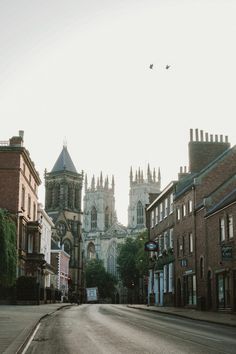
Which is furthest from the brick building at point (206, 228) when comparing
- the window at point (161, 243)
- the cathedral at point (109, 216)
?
the cathedral at point (109, 216)

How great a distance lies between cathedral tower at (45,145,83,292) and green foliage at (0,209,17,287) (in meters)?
93.0

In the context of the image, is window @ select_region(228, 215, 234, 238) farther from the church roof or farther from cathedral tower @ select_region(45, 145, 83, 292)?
the church roof

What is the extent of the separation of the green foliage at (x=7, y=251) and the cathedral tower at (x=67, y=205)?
305 feet

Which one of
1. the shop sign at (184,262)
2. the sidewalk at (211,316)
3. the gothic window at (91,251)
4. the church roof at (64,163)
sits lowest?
the sidewalk at (211,316)

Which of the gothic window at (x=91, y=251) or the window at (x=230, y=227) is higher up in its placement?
the gothic window at (x=91, y=251)

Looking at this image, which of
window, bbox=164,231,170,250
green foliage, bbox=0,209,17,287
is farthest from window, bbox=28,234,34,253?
green foliage, bbox=0,209,17,287

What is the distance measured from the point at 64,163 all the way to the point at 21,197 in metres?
83.7

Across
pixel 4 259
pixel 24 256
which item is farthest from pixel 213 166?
pixel 24 256

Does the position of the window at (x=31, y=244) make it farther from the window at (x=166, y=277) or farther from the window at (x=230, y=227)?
the window at (x=230, y=227)

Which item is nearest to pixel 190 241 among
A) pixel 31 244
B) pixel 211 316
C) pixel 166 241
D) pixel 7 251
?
pixel 166 241

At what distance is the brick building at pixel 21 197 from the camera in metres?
52.5

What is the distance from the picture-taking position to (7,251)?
30969mm

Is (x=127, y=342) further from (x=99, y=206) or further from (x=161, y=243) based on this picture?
(x=99, y=206)

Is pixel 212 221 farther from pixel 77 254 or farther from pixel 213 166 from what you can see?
pixel 77 254
